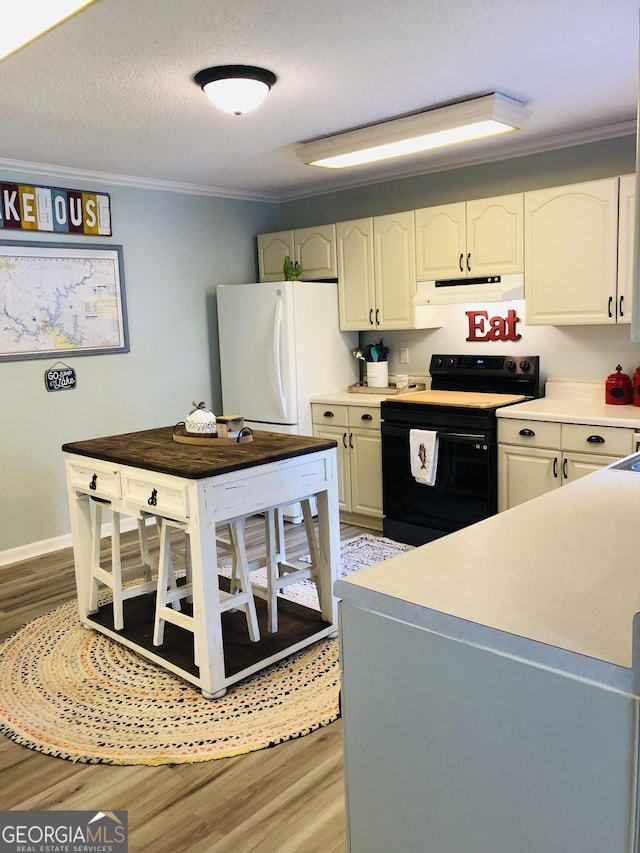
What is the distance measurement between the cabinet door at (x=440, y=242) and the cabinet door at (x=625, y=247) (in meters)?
0.93

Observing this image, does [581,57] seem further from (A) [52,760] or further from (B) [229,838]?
(A) [52,760]

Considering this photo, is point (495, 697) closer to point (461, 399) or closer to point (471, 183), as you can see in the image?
point (461, 399)

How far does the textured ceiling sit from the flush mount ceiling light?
0.19 feet

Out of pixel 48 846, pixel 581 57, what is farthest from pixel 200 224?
pixel 48 846

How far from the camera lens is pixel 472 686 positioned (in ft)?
4.15

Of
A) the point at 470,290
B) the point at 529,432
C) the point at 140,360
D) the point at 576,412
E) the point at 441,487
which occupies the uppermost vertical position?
the point at 470,290

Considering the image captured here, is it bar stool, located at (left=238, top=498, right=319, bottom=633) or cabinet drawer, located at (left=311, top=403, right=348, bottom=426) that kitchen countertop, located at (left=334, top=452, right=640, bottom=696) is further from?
cabinet drawer, located at (left=311, top=403, right=348, bottom=426)

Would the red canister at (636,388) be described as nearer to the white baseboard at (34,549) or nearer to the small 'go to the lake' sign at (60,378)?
the small 'go to the lake' sign at (60,378)

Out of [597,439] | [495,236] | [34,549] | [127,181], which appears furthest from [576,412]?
[34,549]

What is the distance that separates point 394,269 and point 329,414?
1.06 meters

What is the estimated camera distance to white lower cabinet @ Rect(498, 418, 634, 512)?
3523 millimetres

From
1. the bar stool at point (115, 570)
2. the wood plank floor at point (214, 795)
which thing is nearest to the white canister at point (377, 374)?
the bar stool at point (115, 570)

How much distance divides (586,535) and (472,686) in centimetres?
58

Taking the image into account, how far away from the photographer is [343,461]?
4.81 m
